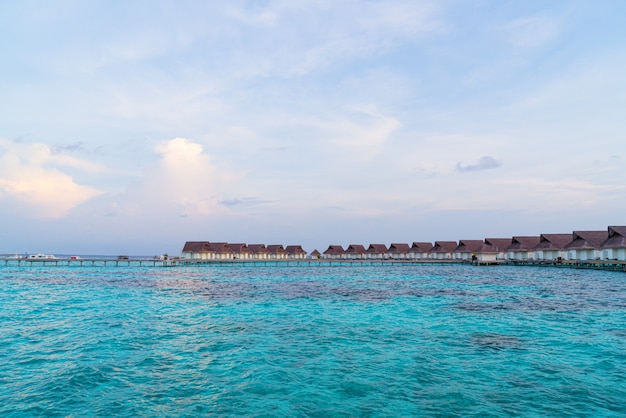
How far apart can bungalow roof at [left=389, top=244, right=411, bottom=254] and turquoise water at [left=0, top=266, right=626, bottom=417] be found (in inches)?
3001

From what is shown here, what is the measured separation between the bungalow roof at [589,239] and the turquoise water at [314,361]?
45.8 meters

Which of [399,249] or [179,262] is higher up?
[399,249]

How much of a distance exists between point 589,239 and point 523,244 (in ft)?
57.3

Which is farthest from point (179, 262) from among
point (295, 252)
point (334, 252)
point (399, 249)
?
point (399, 249)

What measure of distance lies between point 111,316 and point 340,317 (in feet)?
33.5

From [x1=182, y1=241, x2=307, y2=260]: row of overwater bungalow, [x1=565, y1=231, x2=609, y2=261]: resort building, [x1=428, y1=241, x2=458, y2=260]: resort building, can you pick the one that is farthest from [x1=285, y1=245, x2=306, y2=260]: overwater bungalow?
[x1=565, y1=231, x2=609, y2=261]: resort building

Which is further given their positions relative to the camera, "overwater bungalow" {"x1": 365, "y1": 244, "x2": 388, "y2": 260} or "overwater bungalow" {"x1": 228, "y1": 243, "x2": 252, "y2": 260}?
"overwater bungalow" {"x1": 365, "y1": 244, "x2": 388, "y2": 260}

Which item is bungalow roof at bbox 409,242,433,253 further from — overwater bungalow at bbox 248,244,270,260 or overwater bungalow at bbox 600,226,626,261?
overwater bungalow at bbox 600,226,626,261

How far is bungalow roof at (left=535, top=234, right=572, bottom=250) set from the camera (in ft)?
221

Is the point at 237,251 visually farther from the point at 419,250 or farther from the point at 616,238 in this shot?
the point at 616,238

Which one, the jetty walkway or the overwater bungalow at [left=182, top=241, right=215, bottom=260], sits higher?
the overwater bungalow at [left=182, top=241, right=215, bottom=260]

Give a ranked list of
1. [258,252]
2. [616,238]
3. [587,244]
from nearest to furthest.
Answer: [616,238] < [587,244] < [258,252]

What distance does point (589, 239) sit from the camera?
191 feet

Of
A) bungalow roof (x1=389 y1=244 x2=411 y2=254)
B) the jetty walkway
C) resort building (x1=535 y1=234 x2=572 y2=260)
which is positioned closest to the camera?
the jetty walkway
